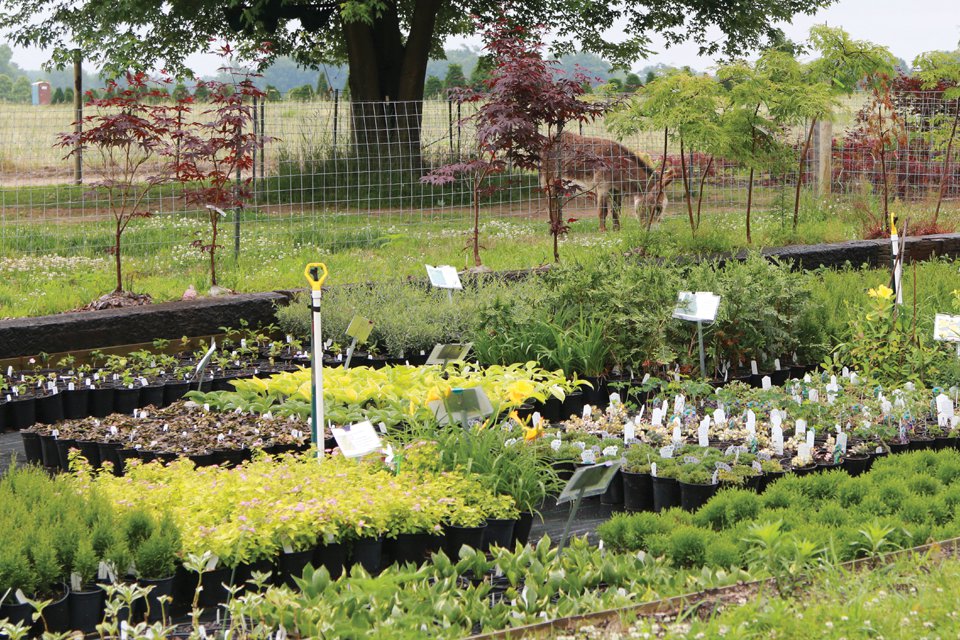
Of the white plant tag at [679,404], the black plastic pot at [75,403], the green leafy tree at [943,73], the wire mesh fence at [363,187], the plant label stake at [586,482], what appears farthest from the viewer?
the green leafy tree at [943,73]

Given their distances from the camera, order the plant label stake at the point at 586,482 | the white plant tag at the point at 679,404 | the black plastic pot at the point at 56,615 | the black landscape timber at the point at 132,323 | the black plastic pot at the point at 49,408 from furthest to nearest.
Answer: the black landscape timber at the point at 132,323
the black plastic pot at the point at 49,408
the white plant tag at the point at 679,404
the plant label stake at the point at 586,482
the black plastic pot at the point at 56,615

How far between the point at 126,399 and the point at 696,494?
394cm

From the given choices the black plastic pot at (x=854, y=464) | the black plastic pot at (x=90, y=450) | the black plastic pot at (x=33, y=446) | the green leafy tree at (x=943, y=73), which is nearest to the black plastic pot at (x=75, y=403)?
the black plastic pot at (x=33, y=446)

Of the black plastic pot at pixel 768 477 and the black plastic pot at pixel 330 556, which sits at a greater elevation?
the black plastic pot at pixel 768 477

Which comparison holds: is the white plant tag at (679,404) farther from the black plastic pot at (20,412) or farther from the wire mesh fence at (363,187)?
the wire mesh fence at (363,187)

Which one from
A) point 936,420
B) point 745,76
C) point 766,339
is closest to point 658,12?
point 745,76

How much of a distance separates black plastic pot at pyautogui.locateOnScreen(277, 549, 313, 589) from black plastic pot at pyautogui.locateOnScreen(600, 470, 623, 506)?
169 centimetres

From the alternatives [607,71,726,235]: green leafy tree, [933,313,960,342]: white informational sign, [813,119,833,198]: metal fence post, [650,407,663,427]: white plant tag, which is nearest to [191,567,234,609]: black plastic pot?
[650,407,663,427]: white plant tag

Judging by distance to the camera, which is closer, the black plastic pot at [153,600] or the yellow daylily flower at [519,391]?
the black plastic pot at [153,600]

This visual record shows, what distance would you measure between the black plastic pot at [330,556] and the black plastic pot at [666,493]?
157cm

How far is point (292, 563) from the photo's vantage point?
4.39m

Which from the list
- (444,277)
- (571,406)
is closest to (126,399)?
(444,277)

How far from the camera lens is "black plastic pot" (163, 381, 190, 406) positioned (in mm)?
7602

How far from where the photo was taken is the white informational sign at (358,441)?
4875 millimetres
